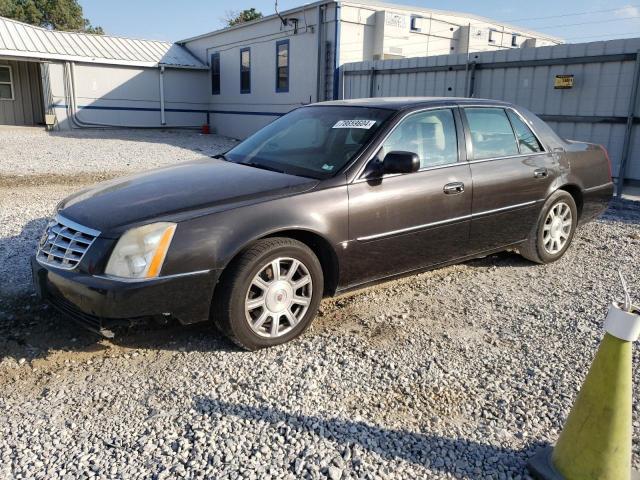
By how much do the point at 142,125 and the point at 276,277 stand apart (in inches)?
863

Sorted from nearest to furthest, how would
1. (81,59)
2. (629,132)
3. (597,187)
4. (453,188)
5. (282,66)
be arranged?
(453,188) < (597,187) < (629,132) < (282,66) < (81,59)

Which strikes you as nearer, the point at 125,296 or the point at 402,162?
the point at 125,296

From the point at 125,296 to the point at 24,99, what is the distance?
24.4 metres

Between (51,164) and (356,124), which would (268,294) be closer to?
(356,124)

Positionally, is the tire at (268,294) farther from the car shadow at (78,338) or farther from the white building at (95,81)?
the white building at (95,81)

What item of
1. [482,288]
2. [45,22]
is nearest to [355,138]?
[482,288]

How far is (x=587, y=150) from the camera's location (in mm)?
5754

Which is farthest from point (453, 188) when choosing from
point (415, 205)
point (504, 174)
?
point (504, 174)

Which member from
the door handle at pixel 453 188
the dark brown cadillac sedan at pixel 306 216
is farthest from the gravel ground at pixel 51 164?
the door handle at pixel 453 188

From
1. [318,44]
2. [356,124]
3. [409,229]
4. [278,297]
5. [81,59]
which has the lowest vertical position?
[278,297]

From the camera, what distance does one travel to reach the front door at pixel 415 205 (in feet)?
12.9

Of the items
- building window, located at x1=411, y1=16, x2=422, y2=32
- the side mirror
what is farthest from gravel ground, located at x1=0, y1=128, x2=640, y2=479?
building window, located at x1=411, y1=16, x2=422, y2=32

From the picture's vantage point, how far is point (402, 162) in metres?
3.83

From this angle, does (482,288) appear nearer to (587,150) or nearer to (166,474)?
(587,150)
